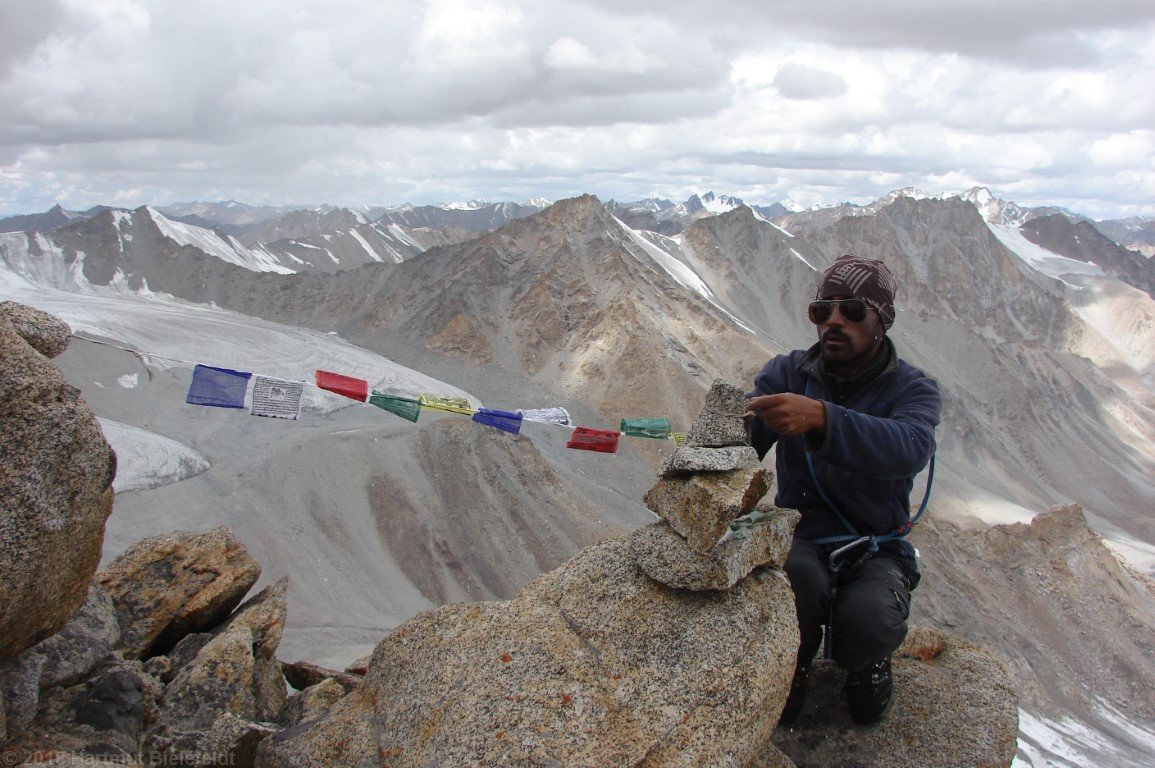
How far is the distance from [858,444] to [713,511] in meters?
0.82

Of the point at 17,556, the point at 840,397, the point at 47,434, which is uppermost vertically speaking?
the point at 840,397

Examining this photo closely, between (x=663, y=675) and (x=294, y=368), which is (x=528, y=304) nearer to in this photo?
(x=294, y=368)

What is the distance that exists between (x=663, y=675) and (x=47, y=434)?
3.67 meters

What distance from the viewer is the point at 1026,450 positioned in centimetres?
6781

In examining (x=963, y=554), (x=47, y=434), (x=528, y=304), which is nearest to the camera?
(x=47, y=434)

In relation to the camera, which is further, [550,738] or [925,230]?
[925,230]

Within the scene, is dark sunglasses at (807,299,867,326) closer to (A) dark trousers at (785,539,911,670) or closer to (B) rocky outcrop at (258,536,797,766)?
(A) dark trousers at (785,539,911,670)

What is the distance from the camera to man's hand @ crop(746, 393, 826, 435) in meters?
3.53

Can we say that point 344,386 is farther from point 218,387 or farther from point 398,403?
point 218,387

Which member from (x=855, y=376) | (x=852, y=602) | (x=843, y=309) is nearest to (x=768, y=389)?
(x=855, y=376)

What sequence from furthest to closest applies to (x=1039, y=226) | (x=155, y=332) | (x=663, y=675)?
(x=1039, y=226), (x=155, y=332), (x=663, y=675)

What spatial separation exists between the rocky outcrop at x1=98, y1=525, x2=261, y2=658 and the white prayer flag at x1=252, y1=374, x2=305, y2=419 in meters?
4.24

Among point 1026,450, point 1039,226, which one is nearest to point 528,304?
point 1026,450

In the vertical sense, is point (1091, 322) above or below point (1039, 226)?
below
